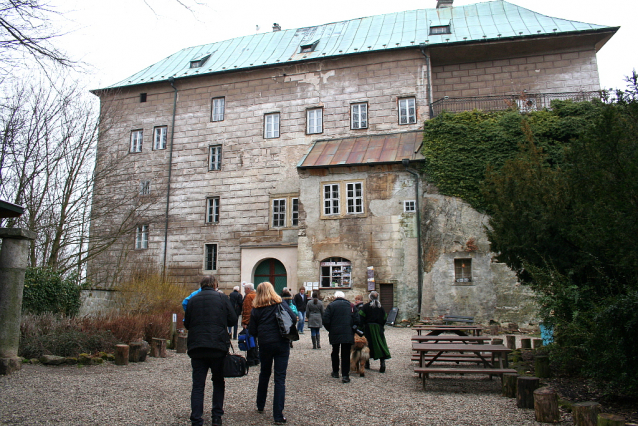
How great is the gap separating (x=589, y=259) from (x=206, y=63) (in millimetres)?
25603

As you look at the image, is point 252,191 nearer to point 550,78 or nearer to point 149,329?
point 149,329

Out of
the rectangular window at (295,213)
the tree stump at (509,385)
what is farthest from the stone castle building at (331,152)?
the tree stump at (509,385)

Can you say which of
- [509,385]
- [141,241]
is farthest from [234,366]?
[141,241]

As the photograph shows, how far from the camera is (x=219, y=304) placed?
5.96 meters

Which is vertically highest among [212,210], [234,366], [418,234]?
[212,210]

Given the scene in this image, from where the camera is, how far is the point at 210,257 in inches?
1045

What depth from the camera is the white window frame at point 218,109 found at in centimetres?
2769

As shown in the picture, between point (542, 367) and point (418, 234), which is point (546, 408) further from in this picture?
point (418, 234)

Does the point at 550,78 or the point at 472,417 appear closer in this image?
the point at 472,417

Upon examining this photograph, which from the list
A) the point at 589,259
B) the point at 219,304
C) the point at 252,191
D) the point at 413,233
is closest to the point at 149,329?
the point at 219,304

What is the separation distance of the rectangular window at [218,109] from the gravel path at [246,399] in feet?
63.6

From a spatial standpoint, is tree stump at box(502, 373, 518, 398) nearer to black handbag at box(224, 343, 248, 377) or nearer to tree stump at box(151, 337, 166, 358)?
black handbag at box(224, 343, 248, 377)

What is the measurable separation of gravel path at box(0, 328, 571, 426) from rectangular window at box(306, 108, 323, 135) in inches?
683

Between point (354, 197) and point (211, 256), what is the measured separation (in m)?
8.92
